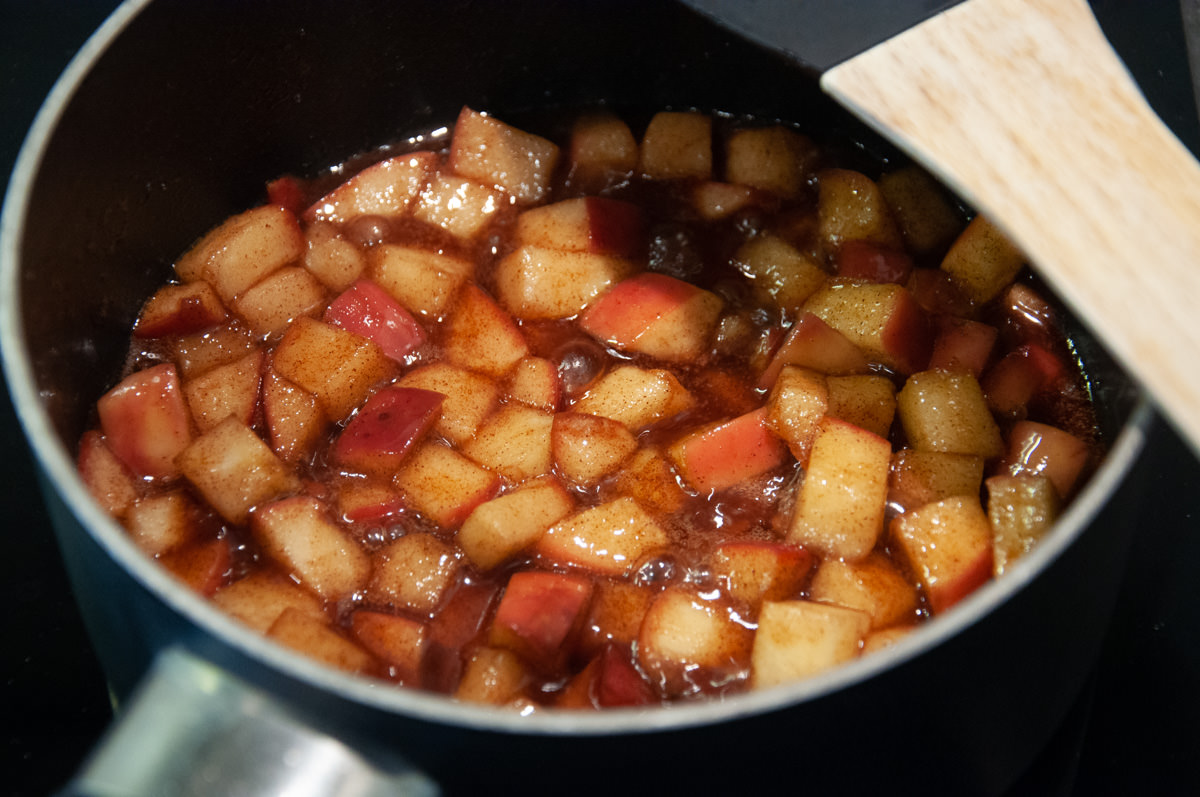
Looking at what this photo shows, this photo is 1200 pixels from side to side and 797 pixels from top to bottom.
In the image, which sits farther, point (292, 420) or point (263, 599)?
point (292, 420)

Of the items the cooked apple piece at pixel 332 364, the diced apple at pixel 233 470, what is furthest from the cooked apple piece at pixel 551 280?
the diced apple at pixel 233 470

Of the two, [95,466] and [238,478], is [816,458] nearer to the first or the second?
[238,478]

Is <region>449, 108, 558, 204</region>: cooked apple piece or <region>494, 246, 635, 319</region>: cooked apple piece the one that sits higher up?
<region>449, 108, 558, 204</region>: cooked apple piece

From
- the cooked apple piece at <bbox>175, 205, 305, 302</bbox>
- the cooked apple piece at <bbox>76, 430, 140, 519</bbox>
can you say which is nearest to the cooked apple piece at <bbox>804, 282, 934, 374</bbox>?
the cooked apple piece at <bbox>175, 205, 305, 302</bbox>

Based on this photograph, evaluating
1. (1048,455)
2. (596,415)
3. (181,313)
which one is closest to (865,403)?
(1048,455)

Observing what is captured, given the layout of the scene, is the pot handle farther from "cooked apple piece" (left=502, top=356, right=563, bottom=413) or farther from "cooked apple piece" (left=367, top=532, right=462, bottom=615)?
"cooked apple piece" (left=502, top=356, right=563, bottom=413)

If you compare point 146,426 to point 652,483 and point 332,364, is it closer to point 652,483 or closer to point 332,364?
point 332,364

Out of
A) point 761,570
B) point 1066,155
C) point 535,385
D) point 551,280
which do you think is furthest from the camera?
point 551,280
